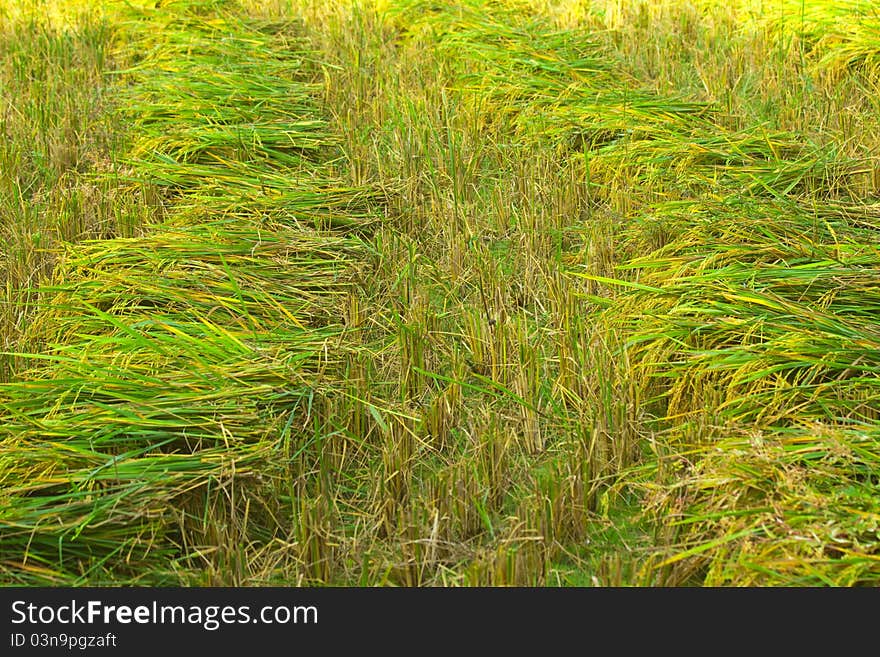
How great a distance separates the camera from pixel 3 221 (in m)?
3.96

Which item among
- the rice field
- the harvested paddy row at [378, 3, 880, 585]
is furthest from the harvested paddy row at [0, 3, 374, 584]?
the harvested paddy row at [378, 3, 880, 585]

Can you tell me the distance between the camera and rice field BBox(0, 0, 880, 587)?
7.86 ft

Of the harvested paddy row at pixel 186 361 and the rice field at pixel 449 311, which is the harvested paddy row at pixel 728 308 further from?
the harvested paddy row at pixel 186 361

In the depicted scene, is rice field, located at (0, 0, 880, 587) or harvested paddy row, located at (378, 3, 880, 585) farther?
rice field, located at (0, 0, 880, 587)

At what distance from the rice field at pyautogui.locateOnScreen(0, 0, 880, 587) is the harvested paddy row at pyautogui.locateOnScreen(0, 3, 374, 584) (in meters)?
0.01

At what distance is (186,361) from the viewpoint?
9.51 ft

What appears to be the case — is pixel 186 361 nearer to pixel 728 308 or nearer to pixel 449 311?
pixel 449 311

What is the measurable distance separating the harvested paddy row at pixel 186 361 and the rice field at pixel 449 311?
1 centimetres

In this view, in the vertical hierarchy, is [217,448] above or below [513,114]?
below

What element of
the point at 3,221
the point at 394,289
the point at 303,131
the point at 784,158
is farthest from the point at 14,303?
the point at 784,158

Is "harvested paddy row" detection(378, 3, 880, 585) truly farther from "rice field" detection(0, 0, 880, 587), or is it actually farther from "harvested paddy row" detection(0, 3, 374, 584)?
"harvested paddy row" detection(0, 3, 374, 584)

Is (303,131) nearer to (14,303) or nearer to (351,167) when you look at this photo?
(351,167)
